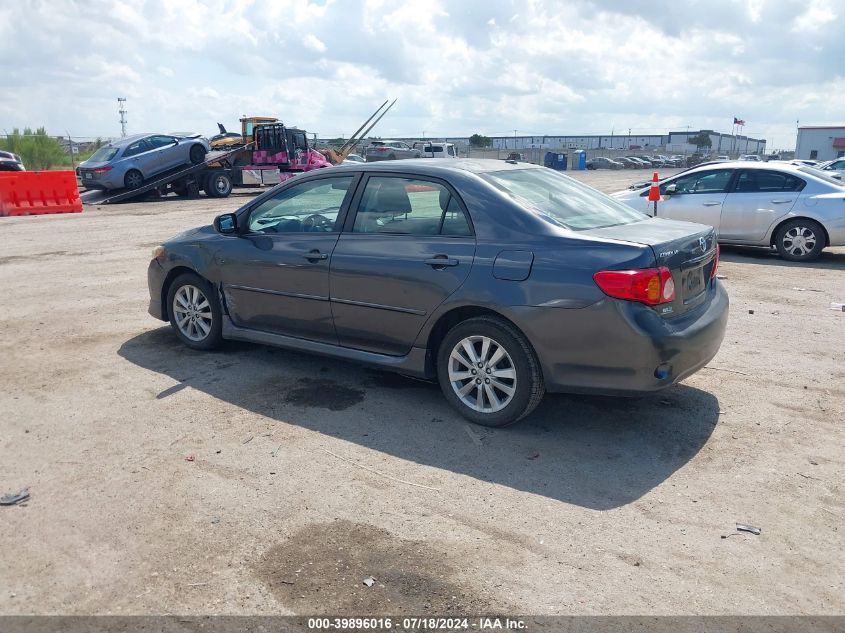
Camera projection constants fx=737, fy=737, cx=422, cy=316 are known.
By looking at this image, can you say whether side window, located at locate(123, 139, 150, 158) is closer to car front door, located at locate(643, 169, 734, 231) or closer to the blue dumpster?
car front door, located at locate(643, 169, 734, 231)

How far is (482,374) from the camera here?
15.6ft

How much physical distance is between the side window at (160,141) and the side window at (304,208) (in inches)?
805

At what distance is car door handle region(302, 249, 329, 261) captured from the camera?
17.8 feet

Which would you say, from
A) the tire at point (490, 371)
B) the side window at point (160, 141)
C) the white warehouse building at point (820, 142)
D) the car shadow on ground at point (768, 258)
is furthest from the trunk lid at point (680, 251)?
the white warehouse building at point (820, 142)

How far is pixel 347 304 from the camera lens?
5.33 meters

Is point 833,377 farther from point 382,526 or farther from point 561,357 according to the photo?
point 382,526

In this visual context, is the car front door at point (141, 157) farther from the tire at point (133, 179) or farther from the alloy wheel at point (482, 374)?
the alloy wheel at point (482, 374)

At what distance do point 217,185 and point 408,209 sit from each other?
21.7 meters

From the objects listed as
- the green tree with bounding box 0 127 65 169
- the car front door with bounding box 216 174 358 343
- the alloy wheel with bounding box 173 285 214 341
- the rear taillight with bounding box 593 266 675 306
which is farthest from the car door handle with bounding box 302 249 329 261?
the green tree with bounding box 0 127 65 169

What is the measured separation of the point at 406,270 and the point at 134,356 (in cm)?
286

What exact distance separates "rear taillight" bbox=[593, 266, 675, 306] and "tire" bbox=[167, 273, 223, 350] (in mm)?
3381

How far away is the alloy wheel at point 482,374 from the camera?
4.68 metres

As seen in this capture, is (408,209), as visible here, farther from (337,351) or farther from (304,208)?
(337,351)

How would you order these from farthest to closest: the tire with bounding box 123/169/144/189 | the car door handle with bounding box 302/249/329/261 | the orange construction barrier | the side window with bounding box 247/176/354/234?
the tire with bounding box 123/169/144/189 → the orange construction barrier → the side window with bounding box 247/176/354/234 → the car door handle with bounding box 302/249/329/261
